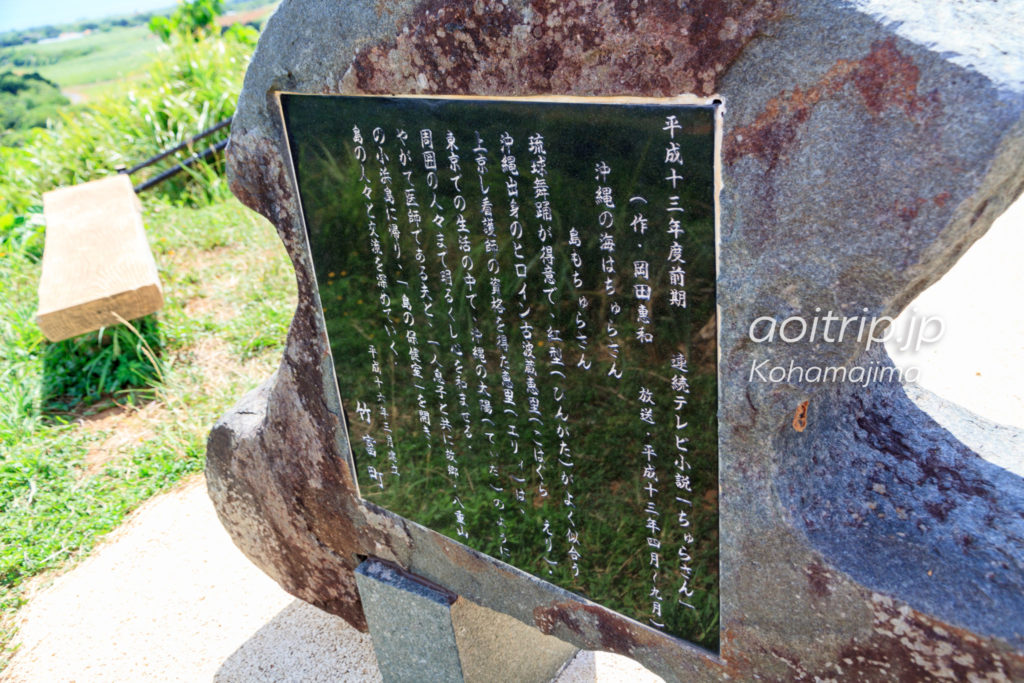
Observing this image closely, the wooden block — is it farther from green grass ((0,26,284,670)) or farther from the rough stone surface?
the rough stone surface

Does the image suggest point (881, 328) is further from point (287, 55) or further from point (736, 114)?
point (287, 55)

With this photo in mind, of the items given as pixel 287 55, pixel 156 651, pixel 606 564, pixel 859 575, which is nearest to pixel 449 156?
pixel 287 55

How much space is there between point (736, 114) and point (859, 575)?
87cm

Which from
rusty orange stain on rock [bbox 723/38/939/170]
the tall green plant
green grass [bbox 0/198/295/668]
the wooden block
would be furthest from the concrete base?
the tall green plant

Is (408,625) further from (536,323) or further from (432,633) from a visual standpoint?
(536,323)

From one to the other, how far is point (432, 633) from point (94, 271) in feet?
10.3

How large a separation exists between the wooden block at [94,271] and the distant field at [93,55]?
373 centimetres

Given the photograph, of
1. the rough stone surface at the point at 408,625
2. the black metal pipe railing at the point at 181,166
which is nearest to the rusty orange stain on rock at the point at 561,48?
the rough stone surface at the point at 408,625

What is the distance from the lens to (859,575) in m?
1.42

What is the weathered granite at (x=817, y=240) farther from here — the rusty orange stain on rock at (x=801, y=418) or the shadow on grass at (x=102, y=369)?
the shadow on grass at (x=102, y=369)

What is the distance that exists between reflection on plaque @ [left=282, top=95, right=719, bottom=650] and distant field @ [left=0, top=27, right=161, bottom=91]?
23.5 feet

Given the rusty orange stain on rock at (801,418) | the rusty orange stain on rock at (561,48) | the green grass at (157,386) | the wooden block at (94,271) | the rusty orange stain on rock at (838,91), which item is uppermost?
the rusty orange stain on rock at (561,48)

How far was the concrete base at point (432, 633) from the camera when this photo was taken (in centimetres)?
229

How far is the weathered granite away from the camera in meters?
1.18
